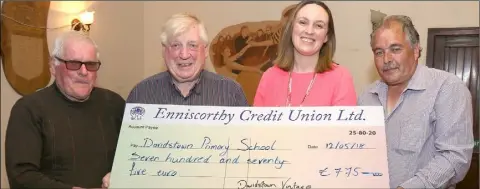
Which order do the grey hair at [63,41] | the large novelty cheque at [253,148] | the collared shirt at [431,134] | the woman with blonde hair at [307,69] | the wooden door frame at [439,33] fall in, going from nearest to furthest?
1. the large novelty cheque at [253,148]
2. the collared shirt at [431,134]
3. the woman with blonde hair at [307,69]
4. the grey hair at [63,41]
5. the wooden door frame at [439,33]

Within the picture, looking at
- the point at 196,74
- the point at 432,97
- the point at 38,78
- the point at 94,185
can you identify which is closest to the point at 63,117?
the point at 94,185

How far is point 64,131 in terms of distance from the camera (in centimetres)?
180

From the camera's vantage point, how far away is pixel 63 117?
1825 mm

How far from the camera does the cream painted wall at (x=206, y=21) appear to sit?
15.4 feet

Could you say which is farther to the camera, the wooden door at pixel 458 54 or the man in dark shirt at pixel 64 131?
the wooden door at pixel 458 54

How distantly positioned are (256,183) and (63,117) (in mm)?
866

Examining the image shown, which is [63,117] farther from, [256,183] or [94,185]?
[256,183]

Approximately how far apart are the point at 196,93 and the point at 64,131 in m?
0.53

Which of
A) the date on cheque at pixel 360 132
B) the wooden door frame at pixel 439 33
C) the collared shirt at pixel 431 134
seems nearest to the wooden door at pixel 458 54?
the wooden door frame at pixel 439 33

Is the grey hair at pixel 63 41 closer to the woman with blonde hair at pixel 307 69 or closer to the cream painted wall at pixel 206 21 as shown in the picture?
the woman with blonde hair at pixel 307 69

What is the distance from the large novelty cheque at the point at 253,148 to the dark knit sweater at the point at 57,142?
0.38 meters

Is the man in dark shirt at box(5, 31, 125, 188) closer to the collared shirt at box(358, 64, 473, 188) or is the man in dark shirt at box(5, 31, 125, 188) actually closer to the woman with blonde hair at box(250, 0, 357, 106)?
the woman with blonde hair at box(250, 0, 357, 106)

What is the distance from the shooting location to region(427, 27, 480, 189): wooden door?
4.67 meters

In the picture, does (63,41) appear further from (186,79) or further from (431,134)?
(431,134)
